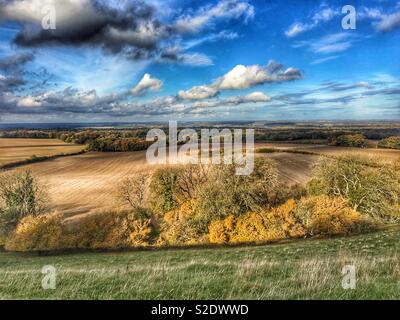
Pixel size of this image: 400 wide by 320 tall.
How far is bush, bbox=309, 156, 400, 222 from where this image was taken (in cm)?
4300

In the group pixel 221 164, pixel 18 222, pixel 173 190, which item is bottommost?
pixel 18 222

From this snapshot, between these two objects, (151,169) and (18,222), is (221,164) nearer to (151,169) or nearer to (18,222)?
(151,169)

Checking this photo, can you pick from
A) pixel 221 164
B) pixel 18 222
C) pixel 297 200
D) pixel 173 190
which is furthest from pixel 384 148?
pixel 18 222

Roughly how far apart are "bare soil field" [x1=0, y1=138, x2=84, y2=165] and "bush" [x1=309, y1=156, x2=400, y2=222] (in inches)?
1717

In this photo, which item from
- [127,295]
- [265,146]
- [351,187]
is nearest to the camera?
[127,295]

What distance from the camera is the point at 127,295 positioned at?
8953 millimetres

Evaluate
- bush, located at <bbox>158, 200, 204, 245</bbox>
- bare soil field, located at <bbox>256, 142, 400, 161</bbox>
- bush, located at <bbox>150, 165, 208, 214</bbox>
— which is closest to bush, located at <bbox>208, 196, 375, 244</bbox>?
bush, located at <bbox>158, 200, 204, 245</bbox>

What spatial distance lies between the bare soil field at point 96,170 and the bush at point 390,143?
248 centimetres

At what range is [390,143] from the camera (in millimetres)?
60031

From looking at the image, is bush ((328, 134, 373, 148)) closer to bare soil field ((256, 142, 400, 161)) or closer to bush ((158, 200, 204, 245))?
bare soil field ((256, 142, 400, 161))

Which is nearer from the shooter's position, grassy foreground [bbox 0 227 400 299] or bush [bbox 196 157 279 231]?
grassy foreground [bbox 0 227 400 299]

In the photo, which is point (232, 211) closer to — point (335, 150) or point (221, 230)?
point (221, 230)
